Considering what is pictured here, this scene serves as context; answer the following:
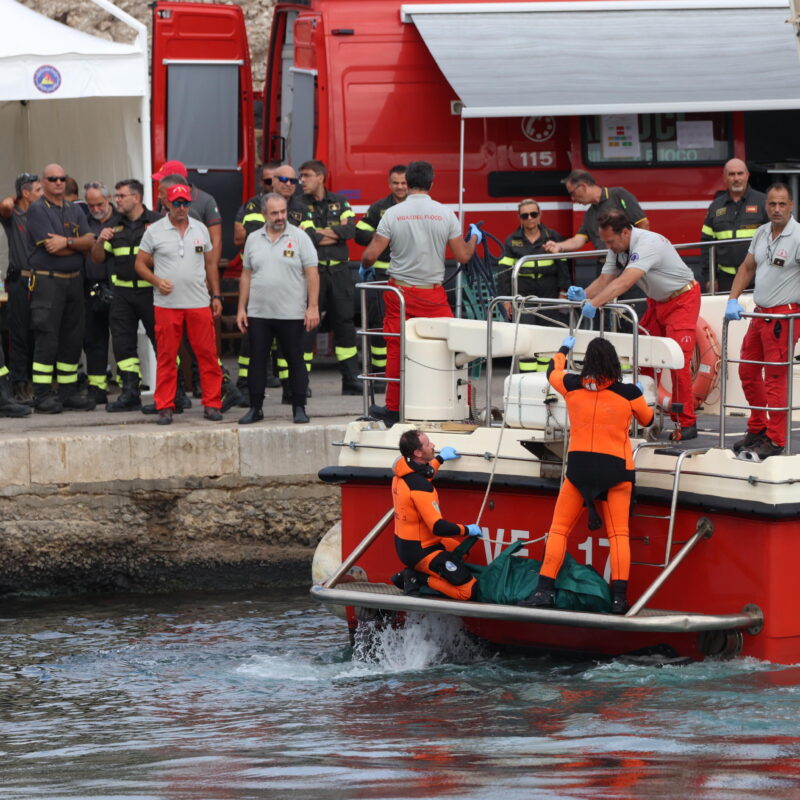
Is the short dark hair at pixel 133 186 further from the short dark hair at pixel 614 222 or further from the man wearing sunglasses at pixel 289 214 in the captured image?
the short dark hair at pixel 614 222

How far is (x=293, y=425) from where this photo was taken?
1109 centimetres

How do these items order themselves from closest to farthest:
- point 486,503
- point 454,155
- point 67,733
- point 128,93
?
1. point 67,733
2. point 486,503
3. point 128,93
4. point 454,155

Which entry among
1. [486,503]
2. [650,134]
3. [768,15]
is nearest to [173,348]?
[486,503]

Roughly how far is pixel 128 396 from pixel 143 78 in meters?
2.32

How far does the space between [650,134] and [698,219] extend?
77 centimetres

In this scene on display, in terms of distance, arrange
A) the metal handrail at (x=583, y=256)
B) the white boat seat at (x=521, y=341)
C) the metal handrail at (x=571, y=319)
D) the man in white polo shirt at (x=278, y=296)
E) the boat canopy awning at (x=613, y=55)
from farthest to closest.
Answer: the boat canopy awning at (x=613, y=55), the man in white polo shirt at (x=278, y=296), the metal handrail at (x=583, y=256), the white boat seat at (x=521, y=341), the metal handrail at (x=571, y=319)

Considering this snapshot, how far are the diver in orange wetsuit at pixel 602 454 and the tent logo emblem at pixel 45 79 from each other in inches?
217

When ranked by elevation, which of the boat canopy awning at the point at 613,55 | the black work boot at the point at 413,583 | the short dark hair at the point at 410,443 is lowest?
the black work boot at the point at 413,583

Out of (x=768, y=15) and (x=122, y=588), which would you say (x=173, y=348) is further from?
(x=768, y=15)

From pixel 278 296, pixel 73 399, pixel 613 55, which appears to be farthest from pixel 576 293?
pixel 613 55

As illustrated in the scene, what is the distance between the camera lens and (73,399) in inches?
473

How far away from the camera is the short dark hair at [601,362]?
775 cm

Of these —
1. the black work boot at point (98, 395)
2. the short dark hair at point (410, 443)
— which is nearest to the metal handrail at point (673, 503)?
the short dark hair at point (410, 443)

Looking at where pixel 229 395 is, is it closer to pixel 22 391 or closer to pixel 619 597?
pixel 22 391
